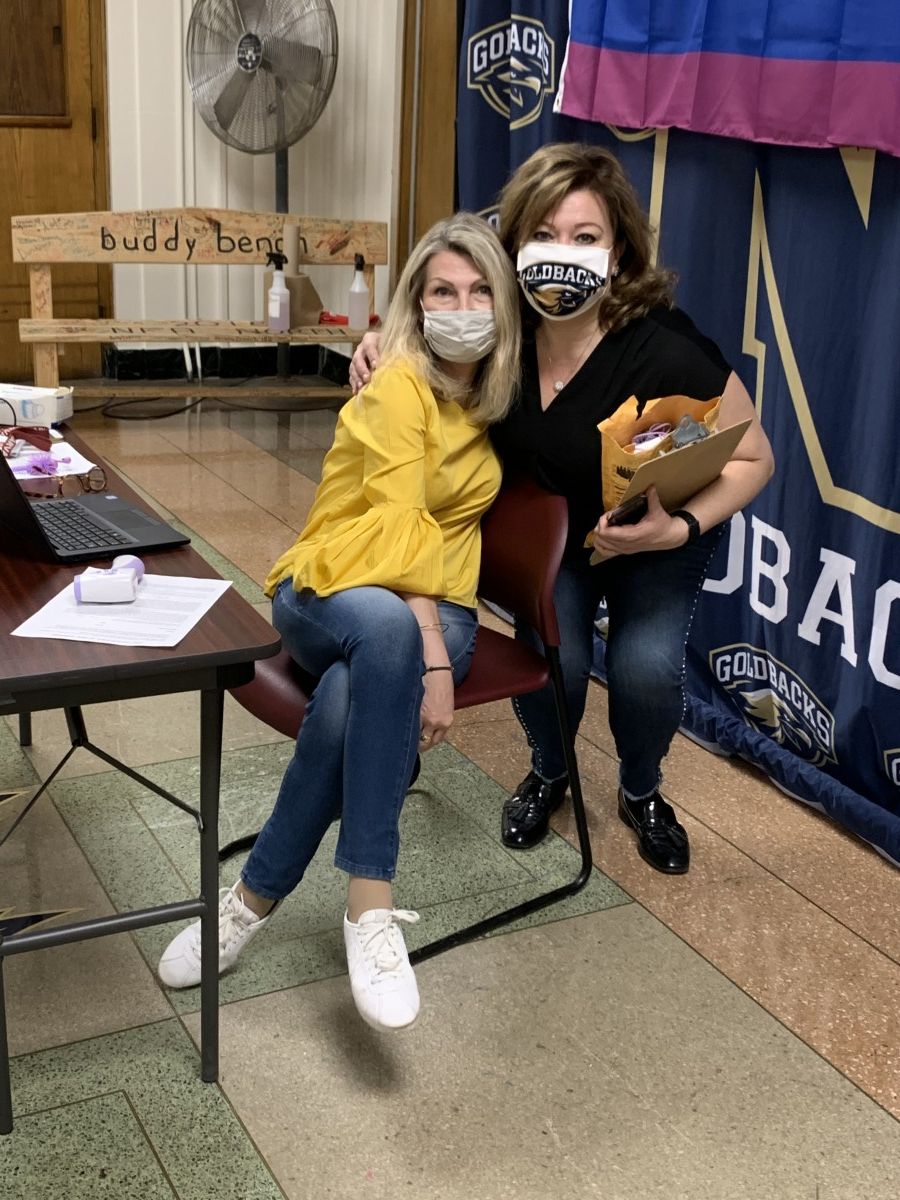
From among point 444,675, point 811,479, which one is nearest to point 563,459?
point 444,675

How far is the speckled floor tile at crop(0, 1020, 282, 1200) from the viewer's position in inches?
64.2

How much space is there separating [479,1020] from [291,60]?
A: 4411 millimetres

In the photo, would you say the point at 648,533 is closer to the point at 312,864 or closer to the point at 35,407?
the point at 312,864

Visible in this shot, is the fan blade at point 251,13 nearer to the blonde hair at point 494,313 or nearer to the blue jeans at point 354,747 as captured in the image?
the blonde hair at point 494,313

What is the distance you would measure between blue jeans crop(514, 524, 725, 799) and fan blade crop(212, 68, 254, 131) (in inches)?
148

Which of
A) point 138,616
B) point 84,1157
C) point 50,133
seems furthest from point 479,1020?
point 50,133

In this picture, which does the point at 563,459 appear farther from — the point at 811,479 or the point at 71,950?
the point at 71,950

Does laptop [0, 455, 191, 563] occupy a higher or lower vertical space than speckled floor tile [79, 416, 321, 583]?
higher

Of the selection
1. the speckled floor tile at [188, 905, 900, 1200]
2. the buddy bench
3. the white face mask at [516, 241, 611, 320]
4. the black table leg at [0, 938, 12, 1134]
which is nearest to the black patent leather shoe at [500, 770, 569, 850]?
the speckled floor tile at [188, 905, 900, 1200]

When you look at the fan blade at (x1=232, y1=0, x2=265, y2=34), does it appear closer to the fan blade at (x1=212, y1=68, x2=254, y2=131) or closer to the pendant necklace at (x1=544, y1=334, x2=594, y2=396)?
the fan blade at (x1=212, y1=68, x2=254, y2=131)

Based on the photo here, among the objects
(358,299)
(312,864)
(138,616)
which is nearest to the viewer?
(138,616)

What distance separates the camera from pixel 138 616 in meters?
1.64

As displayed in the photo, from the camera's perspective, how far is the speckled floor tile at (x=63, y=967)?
192cm

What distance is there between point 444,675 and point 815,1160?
83 centimetres
